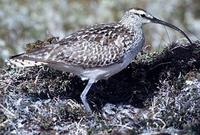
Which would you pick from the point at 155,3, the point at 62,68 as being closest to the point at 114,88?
the point at 62,68

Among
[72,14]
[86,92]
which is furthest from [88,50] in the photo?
[72,14]

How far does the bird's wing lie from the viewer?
9469mm

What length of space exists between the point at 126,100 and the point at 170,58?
100 centimetres

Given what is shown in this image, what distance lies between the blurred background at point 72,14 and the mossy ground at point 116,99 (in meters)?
5.73

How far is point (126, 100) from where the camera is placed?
10031 mm

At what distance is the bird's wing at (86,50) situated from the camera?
947cm

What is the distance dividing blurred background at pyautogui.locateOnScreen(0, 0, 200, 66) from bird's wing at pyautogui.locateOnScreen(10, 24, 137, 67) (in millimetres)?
6451

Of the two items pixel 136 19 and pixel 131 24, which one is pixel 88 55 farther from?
pixel 136 19

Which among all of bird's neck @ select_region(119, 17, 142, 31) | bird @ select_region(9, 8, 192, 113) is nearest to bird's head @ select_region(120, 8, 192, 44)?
bird's neck @ select_region(119, 17, 142, 31)

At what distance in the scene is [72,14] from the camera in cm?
1772

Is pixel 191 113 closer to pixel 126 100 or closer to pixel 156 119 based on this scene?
pixel 156 119

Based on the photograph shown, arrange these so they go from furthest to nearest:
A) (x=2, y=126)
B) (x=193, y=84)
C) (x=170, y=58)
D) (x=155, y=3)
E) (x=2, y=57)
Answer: (x=155, y=3) < (x=2, y=57) < (x=170, y=58) < (x=193, y=84) < (x=2, y=126)

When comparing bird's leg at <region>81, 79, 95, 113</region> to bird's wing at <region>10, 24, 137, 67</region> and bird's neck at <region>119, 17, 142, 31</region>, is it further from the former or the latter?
bird's neck at <region>119, 17, 142, 31</region>

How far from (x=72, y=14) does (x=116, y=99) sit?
7.88m
